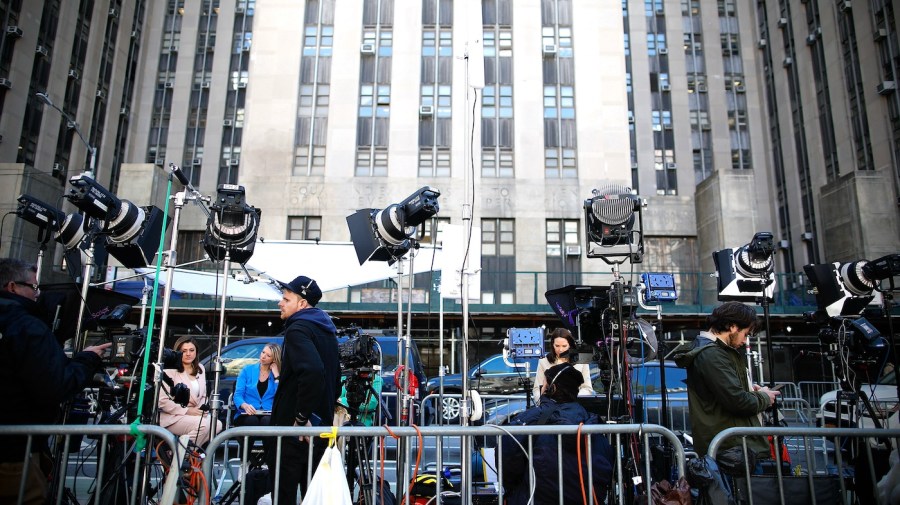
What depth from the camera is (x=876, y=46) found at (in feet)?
94.0

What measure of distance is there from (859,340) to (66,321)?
27.6ft

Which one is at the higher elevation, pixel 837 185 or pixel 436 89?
pixel 436 89

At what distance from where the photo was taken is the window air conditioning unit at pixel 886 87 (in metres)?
27.4

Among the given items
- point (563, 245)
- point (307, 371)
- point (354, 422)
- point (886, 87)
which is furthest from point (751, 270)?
point (886, 87)

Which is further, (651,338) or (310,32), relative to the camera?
(310,32)

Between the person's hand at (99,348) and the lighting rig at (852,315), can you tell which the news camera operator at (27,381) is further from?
the lighting rig at (852,315)

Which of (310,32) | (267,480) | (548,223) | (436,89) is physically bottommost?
(267,480)

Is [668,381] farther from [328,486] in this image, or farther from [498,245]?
[498,245]

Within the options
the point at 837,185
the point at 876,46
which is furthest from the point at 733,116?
the point at 837,185

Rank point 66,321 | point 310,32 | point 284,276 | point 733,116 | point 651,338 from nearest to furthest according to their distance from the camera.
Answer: point 651,338
point 66,321
point 284,276
point 310,32
point 733,116

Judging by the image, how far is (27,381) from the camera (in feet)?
10.8

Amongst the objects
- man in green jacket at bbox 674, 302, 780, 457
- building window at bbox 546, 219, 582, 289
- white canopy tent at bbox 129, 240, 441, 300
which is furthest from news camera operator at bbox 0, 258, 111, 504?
building window at bbox 546, 219, 582, 289

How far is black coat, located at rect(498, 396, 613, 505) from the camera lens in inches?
150

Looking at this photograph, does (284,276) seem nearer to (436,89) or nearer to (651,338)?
(651,338)
